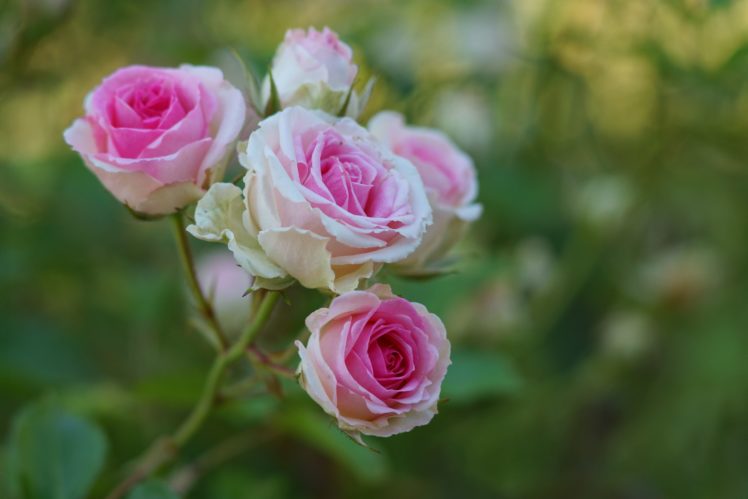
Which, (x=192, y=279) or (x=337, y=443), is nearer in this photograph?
(x=192, y=279)

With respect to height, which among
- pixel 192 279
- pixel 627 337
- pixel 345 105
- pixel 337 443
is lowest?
pixel 627 337

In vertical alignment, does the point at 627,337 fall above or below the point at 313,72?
below

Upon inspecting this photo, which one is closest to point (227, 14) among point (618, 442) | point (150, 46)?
point (150, 46)

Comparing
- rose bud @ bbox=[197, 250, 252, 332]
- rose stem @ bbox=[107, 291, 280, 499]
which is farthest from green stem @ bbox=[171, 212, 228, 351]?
rose bud @ bbox=[197, 250, 252, 332]

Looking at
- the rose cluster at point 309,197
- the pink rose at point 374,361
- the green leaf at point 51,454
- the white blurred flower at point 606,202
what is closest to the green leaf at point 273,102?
the rose cluster at point 309,197

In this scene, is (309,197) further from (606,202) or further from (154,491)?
(606,202)

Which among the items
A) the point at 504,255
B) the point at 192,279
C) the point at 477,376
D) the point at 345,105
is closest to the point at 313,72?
the point at 345,105

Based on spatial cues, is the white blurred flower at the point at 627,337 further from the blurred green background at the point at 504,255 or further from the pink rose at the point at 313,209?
the pink rose at the point at 313,209
